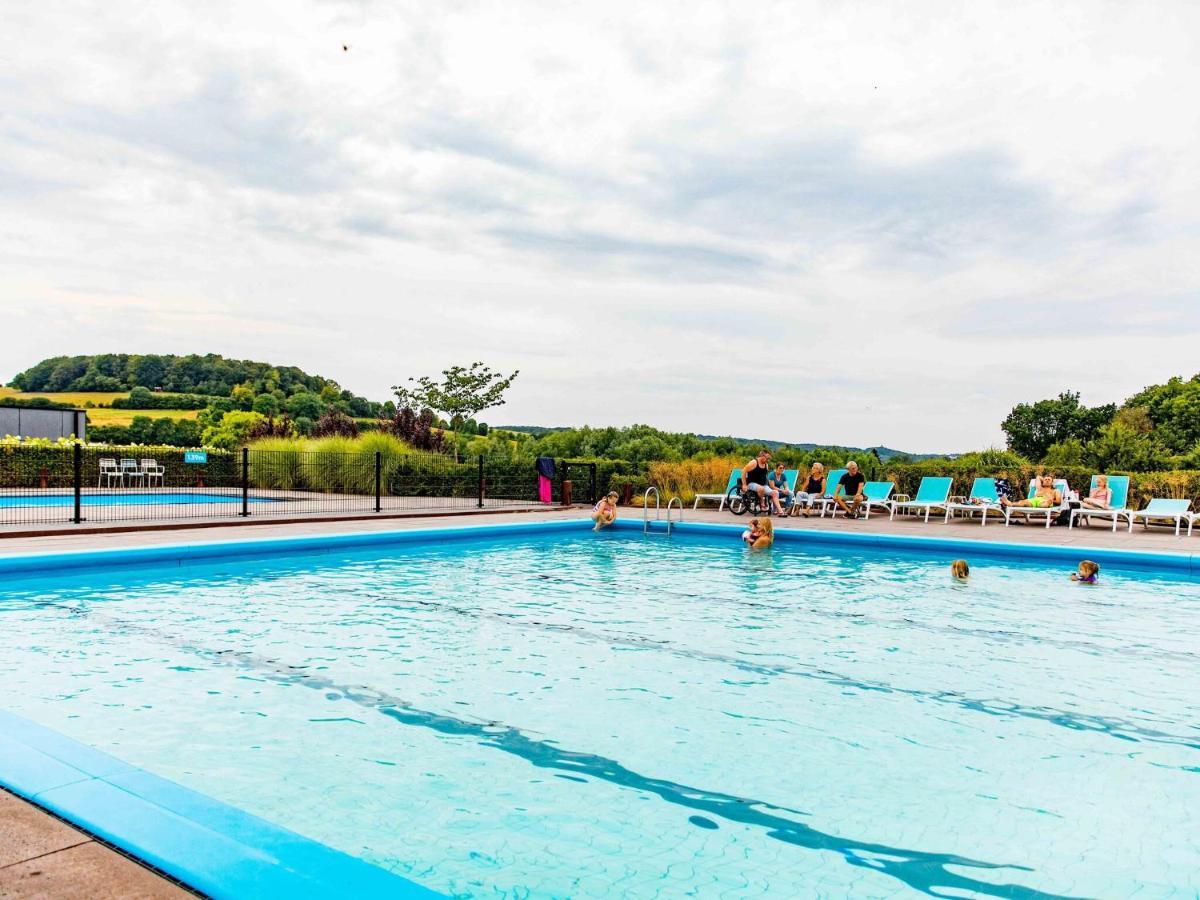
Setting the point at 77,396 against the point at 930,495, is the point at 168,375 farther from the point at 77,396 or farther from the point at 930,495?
the point at 930,495

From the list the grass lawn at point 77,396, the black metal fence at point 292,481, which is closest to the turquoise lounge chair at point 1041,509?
the black metal fence at point 292,481

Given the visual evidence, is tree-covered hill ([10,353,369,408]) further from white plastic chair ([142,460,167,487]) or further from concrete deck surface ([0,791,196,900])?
concrete deck surface ([0,791,196,900])

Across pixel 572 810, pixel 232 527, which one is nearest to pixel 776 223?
pixel 232 527

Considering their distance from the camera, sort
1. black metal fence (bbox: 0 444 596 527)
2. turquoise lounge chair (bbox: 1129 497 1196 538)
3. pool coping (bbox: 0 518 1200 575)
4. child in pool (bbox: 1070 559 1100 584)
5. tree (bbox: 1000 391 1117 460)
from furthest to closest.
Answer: tree (bbox: 1000 391 1117 460), black metal fence (bbox: 0 444 596 527), turquoise lounge chair (bbox: 1129 497 1196 538), child in pool (bbox: 1070 559 1100 584), pool coping (bbox: 0 518 1200 575)

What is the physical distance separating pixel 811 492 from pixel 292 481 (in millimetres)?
11862

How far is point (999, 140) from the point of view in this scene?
13211mm

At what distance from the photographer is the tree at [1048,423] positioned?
33.6 meters

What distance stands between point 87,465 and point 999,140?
65.7ft

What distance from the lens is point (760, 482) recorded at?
15.1 meters

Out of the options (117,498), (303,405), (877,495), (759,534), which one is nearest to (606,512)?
(759,534)

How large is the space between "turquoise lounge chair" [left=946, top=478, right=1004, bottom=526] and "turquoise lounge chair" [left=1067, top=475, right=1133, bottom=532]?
111 cm

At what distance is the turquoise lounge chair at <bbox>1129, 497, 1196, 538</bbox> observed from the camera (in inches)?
499

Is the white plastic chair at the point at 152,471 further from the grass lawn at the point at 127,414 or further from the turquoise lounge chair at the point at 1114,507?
the grass lawn at the point at 127,414

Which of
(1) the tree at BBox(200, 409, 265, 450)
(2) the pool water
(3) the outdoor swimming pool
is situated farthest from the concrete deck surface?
(1) the tree at BBox(200, 409, 265, 450)
